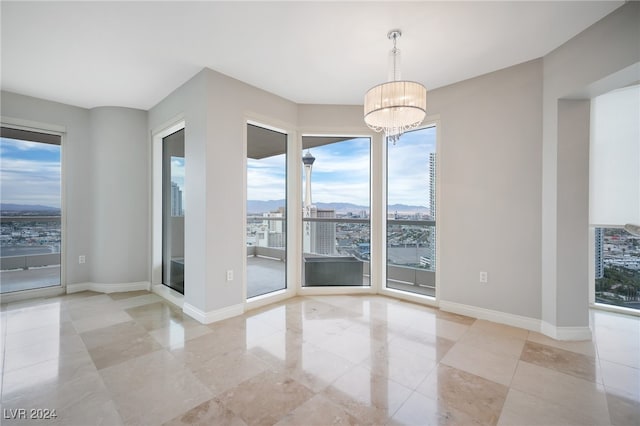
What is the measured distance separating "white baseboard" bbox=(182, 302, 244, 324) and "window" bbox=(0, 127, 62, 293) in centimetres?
247

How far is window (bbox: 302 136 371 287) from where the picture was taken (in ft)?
13.5

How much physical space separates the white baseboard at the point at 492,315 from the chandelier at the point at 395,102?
7.19 ft

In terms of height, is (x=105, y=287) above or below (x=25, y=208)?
below

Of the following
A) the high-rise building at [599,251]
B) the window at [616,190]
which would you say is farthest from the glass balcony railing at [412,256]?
the high-rise building at [599,251]

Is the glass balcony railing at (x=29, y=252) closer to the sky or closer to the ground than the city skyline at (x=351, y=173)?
closer to the ground

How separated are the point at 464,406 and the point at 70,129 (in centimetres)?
578

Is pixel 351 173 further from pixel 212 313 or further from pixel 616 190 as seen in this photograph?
pixel 616 190

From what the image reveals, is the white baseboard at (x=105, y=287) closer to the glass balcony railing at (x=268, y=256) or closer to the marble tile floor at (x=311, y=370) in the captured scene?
the marble tile floor at (x=311, y=370)

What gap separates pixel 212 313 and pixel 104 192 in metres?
2.76

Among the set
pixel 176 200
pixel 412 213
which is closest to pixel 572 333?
pixel 412 213

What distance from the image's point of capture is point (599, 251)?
3348 millimetres

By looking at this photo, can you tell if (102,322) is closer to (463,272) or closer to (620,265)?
(463,272)

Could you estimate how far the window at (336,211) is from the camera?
4125 millimetres

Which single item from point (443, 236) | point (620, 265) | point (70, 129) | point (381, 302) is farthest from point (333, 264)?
point (70, 129)
